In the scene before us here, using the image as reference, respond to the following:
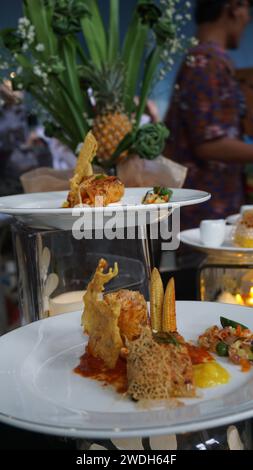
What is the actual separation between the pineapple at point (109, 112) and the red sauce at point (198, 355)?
0.64m

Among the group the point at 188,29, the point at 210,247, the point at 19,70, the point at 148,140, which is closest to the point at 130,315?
the point at 210,247

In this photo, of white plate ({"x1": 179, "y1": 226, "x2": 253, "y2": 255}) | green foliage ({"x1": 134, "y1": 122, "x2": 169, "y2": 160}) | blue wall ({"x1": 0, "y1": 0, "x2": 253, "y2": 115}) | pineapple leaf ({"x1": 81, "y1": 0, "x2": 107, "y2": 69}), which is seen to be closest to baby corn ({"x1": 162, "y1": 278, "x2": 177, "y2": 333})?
white plate ({"x1": 179, "y1": 226, "x2": 253, "y2": 255})

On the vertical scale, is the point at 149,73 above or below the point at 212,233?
above

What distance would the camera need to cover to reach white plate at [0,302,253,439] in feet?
1.37

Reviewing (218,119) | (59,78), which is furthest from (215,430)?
(218,119)

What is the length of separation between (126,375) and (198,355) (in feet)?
0.29

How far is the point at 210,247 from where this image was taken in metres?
1.00

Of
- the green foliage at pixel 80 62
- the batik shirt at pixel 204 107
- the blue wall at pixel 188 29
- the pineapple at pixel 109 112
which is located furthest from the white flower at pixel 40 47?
the blue wall at pixel 188 29

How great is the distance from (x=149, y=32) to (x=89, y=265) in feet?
3.02

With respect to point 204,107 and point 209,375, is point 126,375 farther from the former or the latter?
point 204,107

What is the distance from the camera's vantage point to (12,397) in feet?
1.59

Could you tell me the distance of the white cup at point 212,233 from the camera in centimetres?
104

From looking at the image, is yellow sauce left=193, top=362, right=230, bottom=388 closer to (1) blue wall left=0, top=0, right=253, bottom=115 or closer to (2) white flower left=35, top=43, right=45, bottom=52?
(2) white flower left=35, top=43, right=45, bottom=52
